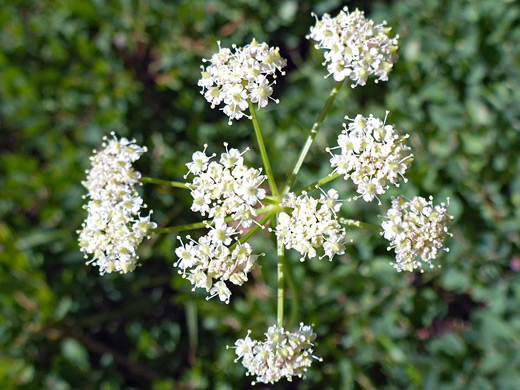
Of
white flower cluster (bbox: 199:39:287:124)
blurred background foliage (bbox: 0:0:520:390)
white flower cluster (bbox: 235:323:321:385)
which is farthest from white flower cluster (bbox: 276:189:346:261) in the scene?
blurred background foliage (bbox: 0:0:520:390)

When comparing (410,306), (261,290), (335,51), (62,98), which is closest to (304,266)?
(261,290)

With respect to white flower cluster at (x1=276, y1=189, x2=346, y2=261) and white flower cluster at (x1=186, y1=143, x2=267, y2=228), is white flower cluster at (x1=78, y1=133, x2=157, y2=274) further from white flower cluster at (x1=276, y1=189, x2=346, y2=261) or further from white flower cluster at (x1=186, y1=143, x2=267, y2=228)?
white flower cluster at (x1=276, y1=189, x2=346, y2=261)

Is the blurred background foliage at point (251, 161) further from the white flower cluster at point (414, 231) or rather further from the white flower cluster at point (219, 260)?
the white flower cluster at point (219, 260)

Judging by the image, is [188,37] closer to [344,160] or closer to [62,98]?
[62,98]

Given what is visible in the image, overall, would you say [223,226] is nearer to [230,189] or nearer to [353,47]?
[230,189]

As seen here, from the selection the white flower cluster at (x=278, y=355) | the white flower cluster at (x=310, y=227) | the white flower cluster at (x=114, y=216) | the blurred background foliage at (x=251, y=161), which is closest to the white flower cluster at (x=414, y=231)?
the white flower cluster at (x=310, y=227)
